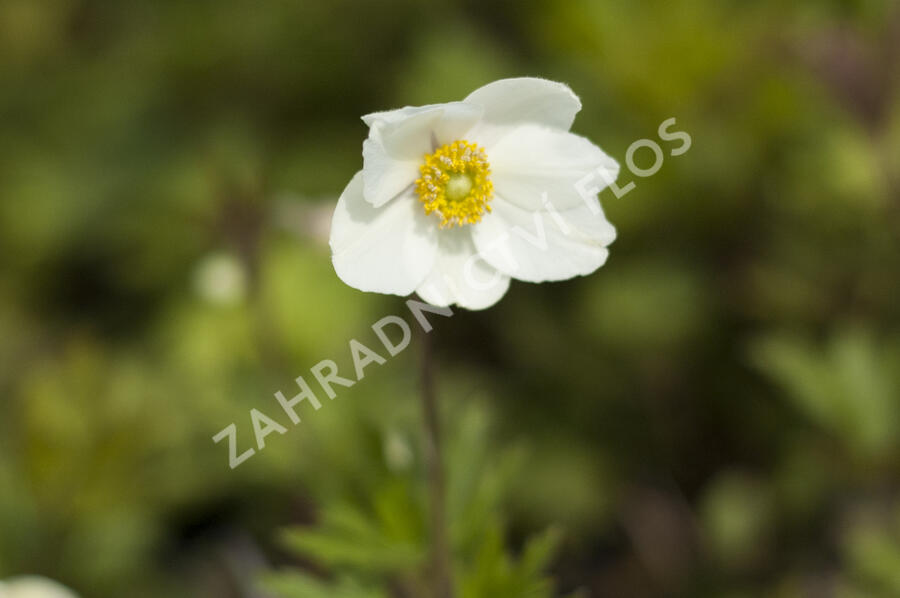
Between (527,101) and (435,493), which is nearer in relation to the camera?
(527,101)

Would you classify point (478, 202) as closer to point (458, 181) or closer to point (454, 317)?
point (458, 181)

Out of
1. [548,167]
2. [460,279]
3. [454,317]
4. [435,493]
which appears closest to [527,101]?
[548,167]

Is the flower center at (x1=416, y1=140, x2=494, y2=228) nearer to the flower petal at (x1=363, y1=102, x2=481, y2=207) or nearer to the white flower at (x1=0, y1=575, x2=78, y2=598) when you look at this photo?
the flower petal at (x1=363, y1=102, x2=481, y2=207)

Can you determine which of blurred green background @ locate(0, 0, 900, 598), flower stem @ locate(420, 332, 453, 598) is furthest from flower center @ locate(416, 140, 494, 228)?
blurred green background @ locate(0, 0, 900, 598)

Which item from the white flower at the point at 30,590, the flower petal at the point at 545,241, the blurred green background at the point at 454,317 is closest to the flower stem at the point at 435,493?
the blurred green background at the point at 454,317

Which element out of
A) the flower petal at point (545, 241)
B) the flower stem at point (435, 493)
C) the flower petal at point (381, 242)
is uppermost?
the flower petal at point (381, 242)

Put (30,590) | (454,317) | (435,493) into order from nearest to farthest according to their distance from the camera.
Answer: (435,493)
(30,590)
(454,317)

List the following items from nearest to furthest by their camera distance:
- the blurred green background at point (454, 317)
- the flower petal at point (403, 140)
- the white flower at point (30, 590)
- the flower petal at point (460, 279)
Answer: the flower petal at point (403, 140) → the flower petal at point (460, 279) → the white flower at point (30, 590) → the blurred green background at point (454, 317)

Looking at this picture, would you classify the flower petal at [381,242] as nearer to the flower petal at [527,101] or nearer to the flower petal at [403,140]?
the flower petal at [403,140]

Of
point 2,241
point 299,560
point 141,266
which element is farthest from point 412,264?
point 2,241
